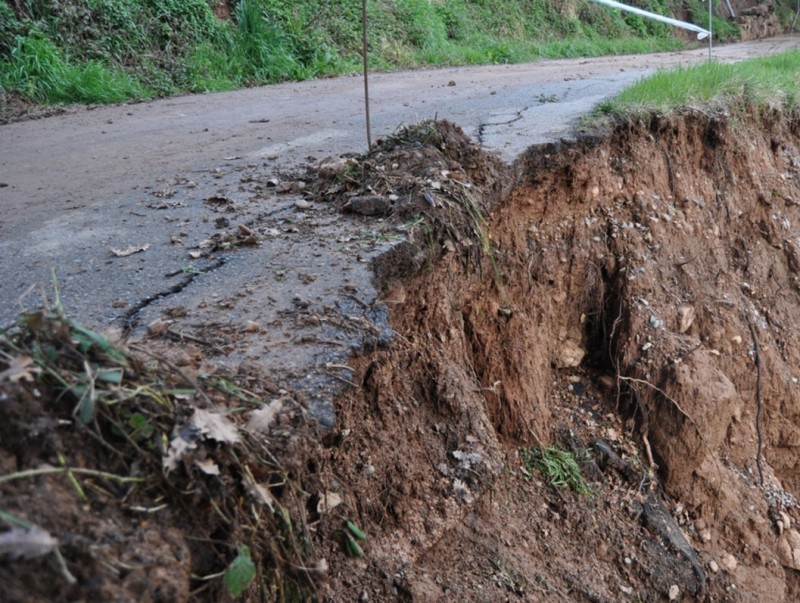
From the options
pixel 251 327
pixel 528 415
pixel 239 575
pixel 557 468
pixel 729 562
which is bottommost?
pixel 729 562

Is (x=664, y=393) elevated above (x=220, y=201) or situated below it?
below

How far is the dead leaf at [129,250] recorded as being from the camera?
322 centimetres

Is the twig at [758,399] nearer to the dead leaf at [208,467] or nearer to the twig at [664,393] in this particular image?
the twig at [664,393]

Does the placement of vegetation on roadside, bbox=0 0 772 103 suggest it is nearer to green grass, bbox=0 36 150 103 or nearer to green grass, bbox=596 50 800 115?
green grass, bbox=0 36 150 103

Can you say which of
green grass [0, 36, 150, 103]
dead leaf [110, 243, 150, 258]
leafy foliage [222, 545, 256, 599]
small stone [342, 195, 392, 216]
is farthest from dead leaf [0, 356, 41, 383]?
green grass [0, 36, 150, 103]

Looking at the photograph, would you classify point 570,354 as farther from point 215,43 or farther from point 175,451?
point 215,43

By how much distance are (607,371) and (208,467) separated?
126 inches

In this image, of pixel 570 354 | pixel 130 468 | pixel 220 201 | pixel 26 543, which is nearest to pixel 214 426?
pixel 130 468

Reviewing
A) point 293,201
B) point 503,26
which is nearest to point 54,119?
point 293,201

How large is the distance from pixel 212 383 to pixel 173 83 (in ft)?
24.0

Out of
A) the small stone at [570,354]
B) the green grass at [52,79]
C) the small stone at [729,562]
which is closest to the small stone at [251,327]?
the small stone at [570,354]

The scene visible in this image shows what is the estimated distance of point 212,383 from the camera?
198cm

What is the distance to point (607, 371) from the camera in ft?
14.7

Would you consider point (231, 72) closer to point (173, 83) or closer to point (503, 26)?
point (173, 83)
